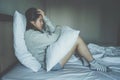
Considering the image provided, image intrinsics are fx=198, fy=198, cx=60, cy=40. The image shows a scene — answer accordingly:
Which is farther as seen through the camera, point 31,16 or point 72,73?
point 31,16

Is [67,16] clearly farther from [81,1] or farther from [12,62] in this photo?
[12,62]

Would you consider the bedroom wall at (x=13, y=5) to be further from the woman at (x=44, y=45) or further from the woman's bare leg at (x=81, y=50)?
the woman's bare leg at (x=81, y=50)

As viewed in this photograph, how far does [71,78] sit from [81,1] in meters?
2.15

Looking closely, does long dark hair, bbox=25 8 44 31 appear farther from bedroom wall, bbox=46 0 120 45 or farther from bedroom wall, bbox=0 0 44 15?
bedroom wall, bbox=46 0 120 45

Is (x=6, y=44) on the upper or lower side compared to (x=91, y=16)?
lower

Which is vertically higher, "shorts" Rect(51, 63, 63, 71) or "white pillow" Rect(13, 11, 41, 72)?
"white pillow" Rect(13, 11, 41, 72)

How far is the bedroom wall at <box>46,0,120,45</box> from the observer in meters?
3.17

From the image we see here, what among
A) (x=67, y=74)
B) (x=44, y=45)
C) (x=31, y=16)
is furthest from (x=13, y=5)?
(x=67, y=74)

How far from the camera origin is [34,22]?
5.46ft

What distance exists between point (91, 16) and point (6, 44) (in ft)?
6.42

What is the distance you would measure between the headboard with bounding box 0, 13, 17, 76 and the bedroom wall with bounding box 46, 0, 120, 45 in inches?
63.2

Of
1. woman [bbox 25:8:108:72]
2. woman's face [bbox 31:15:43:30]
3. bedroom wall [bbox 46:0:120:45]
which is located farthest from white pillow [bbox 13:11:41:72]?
bedroom wall [bbox 46:0:120:45]

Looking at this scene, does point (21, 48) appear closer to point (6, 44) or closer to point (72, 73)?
point (6, 44)

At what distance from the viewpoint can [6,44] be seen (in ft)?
5.02
